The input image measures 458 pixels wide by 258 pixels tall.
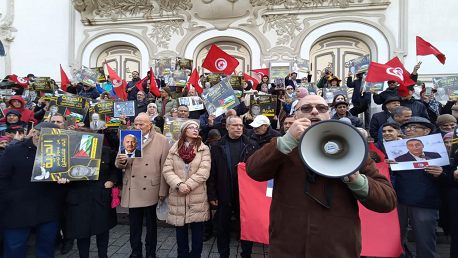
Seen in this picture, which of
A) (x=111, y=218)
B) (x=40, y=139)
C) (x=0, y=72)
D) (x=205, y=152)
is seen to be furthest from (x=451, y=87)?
(x=0, y=72)

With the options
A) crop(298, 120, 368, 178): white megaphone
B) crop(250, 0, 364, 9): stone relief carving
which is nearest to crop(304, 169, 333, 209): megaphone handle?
crop(298, 120, 368, 178): white megaphone

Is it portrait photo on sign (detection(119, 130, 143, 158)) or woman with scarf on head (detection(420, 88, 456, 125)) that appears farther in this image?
woman with scarf on head (detection(420, 88, 456, 125))

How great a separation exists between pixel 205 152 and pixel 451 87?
22.7 feet

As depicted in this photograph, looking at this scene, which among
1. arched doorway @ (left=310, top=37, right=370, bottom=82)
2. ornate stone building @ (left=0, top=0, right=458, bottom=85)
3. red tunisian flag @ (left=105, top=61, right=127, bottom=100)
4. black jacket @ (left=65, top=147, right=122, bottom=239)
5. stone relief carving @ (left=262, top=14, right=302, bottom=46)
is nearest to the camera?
black jacket @ (left=65, top=147, right=122, bottom=239)

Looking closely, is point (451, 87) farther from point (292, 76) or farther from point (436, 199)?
point (436, 199)

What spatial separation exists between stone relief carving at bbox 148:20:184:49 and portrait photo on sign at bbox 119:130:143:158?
9.46m

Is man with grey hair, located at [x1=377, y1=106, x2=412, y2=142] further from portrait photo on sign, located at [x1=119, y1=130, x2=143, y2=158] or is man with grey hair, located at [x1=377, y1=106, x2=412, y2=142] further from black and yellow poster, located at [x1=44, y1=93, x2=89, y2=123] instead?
black and yellow poster, located at [x1=44, y1=93, x2=89, y2=123]

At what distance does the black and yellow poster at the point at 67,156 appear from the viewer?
296cm

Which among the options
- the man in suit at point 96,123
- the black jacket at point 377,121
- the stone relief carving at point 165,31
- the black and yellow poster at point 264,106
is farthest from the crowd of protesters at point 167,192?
the stone relief carving at point 165,31

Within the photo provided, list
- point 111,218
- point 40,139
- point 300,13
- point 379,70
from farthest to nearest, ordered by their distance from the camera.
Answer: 1. point 300,13
2. point 379,70
3. point 111,218
4. point 40,139

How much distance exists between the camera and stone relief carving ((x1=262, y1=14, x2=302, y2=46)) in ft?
36.1

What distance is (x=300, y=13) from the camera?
1098 centimetres

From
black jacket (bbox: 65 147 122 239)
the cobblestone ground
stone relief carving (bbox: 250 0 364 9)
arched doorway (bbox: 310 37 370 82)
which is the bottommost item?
the cobblestone ground

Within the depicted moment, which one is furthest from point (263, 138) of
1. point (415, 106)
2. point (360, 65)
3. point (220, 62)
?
point (360, 65)
